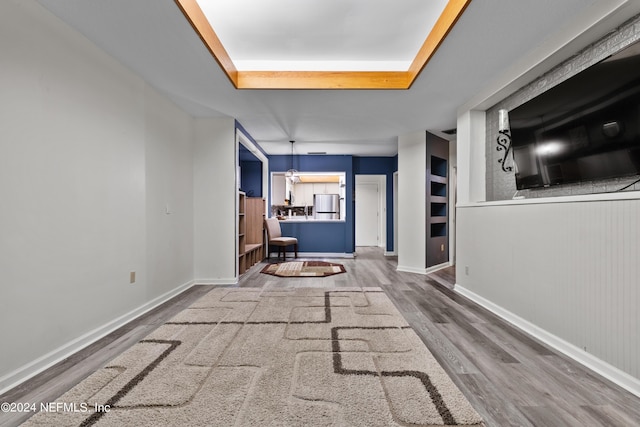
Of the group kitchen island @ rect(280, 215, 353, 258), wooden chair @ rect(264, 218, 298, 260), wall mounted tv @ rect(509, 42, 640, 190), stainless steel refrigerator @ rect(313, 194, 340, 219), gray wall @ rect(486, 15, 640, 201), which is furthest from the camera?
stainless steel refrigerator @ rect(313, 194, 340, 219)

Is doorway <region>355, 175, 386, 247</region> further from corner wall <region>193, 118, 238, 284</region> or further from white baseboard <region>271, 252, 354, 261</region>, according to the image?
corner wall <region>193, 118, 238, 284</region>

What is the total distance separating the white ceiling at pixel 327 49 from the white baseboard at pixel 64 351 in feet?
7.58

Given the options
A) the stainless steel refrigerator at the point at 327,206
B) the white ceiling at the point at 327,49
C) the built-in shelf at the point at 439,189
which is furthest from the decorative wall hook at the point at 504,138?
the stainless steel refrigerator at the point at 327,206

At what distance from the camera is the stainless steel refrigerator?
299 inches

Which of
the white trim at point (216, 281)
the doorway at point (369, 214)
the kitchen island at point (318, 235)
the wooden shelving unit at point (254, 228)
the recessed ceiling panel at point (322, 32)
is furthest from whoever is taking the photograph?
→ the doorway at point (369, 214)

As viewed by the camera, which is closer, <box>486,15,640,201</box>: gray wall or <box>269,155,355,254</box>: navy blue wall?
<box>486,15,640,201</box>: gray wall

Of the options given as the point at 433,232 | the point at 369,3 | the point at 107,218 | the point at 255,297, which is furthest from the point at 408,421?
the point at 433,232

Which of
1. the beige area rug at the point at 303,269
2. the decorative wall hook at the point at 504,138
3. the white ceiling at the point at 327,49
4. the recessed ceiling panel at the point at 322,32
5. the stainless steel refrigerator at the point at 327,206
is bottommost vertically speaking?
the beige area rug at the point at 303,269

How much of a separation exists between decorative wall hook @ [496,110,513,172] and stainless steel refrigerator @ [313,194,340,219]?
485cm

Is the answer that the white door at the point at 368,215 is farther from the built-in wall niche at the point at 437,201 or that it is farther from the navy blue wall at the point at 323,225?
the built-in wall niche at the point at 437,201

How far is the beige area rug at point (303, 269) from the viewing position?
4.43 metres

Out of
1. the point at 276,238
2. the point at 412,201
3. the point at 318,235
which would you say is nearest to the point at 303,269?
the point at 276,238

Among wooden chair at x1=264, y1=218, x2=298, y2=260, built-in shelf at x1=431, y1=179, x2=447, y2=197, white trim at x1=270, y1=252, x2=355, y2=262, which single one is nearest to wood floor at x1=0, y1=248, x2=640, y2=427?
built-in shelf at x1=431, y1=179, x2=447, y2=197

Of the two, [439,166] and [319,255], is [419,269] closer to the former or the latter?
[439,166]
